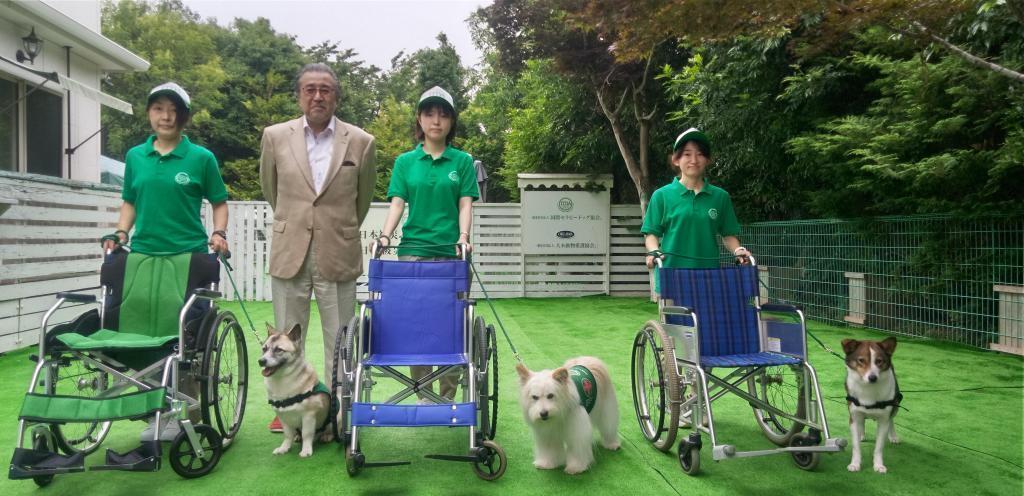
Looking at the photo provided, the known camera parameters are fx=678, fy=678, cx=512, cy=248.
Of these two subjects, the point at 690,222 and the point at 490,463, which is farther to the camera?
the point at 690,222

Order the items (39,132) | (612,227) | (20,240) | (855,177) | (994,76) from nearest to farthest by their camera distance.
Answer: (994,76)
(20,240)
(855,177)
(39,132)
(612,227)

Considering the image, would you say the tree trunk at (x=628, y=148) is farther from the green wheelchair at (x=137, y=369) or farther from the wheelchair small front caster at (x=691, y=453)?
the green wheelchair at (x=137, y=369)

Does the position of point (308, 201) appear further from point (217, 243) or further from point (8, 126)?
point (8, 126)

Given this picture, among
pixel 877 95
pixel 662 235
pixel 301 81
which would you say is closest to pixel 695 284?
pixel 662 235

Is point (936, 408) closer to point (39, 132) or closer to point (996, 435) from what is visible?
point (996, 435)

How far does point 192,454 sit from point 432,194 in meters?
1.58

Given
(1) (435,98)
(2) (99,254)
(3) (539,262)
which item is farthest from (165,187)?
(3) (539,262)

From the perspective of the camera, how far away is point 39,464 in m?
2.39

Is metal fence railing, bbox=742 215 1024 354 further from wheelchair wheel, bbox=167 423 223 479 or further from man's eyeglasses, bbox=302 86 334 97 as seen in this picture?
wheelchair wheel, bbox=167 423 223 479

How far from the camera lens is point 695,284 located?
3.20 metres

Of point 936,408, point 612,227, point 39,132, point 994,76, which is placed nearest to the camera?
point 936,408

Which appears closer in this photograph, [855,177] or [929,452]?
[929,452]

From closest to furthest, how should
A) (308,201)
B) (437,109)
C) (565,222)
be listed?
1. (308,201)
2. (437,109)
3. (565,222)

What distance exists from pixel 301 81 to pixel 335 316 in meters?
1.19
